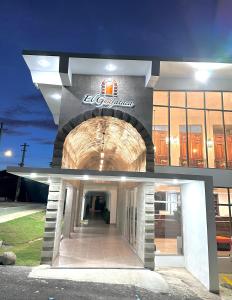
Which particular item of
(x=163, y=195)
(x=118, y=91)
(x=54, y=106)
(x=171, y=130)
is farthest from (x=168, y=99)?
(x=54, y=106)

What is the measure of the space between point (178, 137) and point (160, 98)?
2.68 meters

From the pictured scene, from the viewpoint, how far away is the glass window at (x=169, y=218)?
38.2 feet

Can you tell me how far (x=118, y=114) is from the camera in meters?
12.6

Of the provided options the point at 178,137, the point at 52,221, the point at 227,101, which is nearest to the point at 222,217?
the point at 178,137

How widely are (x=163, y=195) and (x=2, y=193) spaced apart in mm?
55498

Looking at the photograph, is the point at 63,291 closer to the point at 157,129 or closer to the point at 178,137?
the point at 157,129

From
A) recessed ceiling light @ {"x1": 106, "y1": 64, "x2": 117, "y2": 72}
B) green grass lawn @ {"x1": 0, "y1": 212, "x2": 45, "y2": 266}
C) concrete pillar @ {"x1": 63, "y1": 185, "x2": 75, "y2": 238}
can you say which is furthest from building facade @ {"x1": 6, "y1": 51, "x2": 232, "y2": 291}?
concrete pillar @ {"x1": 63, "y1": 185, "x2": 75, "y2": 238}

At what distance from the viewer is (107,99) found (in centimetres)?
1291

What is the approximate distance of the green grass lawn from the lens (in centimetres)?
1061

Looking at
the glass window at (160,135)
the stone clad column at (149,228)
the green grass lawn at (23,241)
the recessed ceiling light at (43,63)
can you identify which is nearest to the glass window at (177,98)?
the glass window at (160,135)

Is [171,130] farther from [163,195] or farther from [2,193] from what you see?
[2,193]

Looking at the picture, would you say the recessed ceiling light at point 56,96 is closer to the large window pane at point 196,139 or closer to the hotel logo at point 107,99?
the hotel logo at point 107,99

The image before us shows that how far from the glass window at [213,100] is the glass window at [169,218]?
6011 millimetres

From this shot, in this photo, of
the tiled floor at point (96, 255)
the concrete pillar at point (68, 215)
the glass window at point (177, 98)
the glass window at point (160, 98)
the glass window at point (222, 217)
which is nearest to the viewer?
the tiled floor at point (96, 255)
